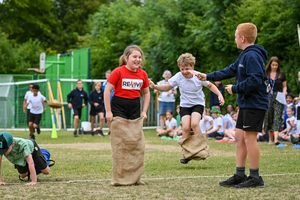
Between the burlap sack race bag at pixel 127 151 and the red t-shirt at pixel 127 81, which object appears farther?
the red t-shirt at pixel 127 81

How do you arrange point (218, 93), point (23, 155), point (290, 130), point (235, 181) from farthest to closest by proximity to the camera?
1. point (290, 130)
2. point (218, 93)
3. point (23, 155)
4. point (235, 181)

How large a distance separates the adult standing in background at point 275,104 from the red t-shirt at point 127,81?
25.4 feet

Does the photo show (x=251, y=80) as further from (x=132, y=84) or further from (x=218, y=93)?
(x=218, y=93)

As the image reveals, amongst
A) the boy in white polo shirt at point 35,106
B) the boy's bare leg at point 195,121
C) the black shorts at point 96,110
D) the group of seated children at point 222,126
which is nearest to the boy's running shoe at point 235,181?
the boy's bare leg at point 195,121

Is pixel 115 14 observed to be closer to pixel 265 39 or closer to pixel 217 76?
pixel 265 39

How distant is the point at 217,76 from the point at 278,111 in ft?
29.4

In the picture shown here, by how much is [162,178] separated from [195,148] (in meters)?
2.40

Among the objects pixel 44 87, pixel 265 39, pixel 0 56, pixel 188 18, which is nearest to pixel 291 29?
pixel 265 39

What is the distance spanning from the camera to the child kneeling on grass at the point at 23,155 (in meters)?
10.5

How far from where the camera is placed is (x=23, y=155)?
35.2 feet

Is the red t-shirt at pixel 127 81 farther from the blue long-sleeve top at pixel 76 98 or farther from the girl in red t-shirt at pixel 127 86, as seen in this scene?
the blue long-sleeve top at pixel 76 98

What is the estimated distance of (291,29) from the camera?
82.3 ft

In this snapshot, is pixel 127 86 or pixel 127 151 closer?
pixel 127 151

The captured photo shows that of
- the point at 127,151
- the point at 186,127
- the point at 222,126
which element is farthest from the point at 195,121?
the point at 222,126
